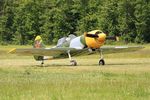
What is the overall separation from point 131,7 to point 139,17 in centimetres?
283

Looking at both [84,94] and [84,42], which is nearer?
[84,94]

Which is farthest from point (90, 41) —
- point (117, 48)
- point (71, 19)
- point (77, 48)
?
point (71, 19)

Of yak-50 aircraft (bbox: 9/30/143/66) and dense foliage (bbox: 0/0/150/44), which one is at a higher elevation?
yak-50 aircraft (bbox: 9/30/143/66)

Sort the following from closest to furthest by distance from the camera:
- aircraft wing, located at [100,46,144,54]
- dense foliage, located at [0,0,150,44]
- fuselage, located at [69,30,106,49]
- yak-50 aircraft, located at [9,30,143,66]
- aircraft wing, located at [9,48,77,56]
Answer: aircraft wing, located at [9,48,77,56] < yak-50 aircraft, located at [9,30,143,66] < fuselage, located at [69,30,106,49] < aircraft wing, located at [100,46,144,54] < dense foliage, located at [0,0,150,44]

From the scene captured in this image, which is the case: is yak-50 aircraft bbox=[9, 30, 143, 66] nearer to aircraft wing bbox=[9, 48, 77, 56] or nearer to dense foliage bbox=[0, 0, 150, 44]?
aircraft wing bbox=[9, 48, 77, 56]

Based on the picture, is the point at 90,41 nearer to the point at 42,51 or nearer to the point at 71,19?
the point at 42,51

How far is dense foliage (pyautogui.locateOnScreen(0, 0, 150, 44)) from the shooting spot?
7469 cm

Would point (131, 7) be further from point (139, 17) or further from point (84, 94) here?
point (84, 94)

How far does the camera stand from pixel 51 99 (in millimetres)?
12047

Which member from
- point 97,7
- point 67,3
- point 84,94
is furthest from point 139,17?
point 84,94

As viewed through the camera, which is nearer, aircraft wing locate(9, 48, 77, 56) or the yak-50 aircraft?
aircraft wing locate(9, 48, 77, 56)

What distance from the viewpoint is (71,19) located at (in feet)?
273

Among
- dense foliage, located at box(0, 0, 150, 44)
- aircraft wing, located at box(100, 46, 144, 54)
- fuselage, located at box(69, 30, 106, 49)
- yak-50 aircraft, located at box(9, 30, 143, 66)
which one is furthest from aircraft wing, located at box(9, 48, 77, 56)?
dense foliage, located at box(0, 0, 150, 44)

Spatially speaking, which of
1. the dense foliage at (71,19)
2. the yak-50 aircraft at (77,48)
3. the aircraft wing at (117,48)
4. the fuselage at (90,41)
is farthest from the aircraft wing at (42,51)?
the dense foliage at (71,19)
